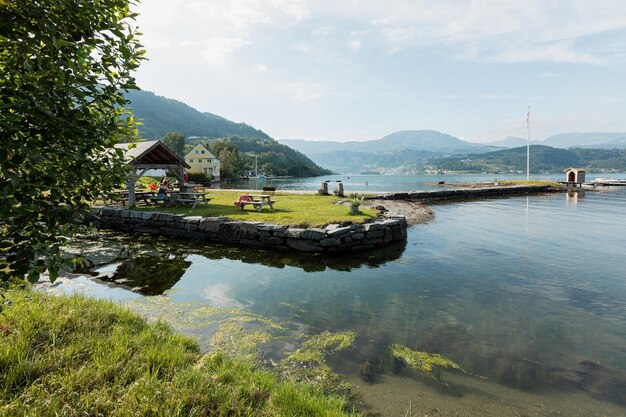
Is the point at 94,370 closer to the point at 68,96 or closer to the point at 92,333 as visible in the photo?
the point at 92,333

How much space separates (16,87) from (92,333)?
13.0 ft

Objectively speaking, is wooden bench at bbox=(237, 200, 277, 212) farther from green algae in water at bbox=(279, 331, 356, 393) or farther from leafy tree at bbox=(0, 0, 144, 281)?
leafy tree at bbox=(0, 0, 144, 281)

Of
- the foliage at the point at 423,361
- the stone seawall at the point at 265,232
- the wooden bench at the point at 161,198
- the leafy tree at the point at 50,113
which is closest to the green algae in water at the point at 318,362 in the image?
the foliage at the point at 423,361

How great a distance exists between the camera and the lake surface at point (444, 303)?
5.20 m

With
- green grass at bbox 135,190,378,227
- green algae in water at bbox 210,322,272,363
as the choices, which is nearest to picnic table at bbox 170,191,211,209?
green grass at bbox 135,190,378,227

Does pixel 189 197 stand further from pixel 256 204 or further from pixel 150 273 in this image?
Result: pixel 150 273

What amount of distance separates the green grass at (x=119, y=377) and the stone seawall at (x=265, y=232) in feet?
30.2

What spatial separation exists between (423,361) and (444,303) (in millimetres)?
3212

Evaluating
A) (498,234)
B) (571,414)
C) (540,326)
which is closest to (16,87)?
(571,414)

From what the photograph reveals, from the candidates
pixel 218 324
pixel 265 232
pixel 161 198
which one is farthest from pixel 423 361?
pixel 161 198

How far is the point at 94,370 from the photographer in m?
4.04

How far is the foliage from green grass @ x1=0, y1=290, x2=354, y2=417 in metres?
1.91

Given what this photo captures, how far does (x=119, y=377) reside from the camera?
13.3 feet

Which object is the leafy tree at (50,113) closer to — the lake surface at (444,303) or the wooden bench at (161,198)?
the lake surface at (444,303)
